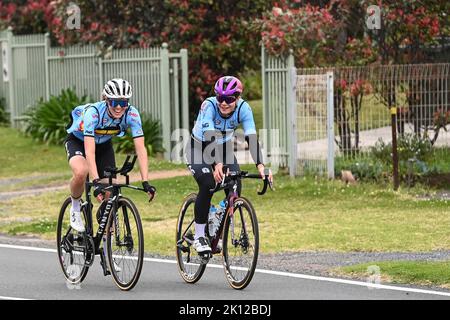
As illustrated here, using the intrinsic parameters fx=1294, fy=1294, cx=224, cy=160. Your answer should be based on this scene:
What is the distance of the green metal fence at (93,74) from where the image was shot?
952 inches

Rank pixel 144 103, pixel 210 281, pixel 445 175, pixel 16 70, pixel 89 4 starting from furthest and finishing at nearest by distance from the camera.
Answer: pixel 16 70 → pixel 89 4 → pixel 144 103 → pixel 445 175 → pixel 210 281

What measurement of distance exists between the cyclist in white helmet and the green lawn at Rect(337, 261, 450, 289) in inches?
95.1

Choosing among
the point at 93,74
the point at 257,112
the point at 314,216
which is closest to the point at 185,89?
the point at 93,74

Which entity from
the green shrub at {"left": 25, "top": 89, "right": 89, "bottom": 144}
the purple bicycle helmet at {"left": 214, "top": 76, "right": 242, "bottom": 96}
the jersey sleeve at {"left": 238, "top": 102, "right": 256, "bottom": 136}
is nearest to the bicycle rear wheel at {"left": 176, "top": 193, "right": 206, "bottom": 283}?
the jersey sleeve at {"left": 238, "top": 102, "right": 256, "bottom": 136}

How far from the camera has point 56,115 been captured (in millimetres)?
26375

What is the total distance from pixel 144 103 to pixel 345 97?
18.8ft

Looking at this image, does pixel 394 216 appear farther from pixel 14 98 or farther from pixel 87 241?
pixel 14 98

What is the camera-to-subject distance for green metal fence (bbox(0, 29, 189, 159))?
952 inches

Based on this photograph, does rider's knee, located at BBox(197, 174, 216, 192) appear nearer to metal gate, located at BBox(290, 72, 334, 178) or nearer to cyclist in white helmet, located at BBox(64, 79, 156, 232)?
cyclist in white helmet, located at BBox(64, 79, 156, 232)

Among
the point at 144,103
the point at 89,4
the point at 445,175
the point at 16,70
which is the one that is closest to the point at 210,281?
the point at 445,175

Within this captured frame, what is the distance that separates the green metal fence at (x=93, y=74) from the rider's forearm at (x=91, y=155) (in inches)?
497

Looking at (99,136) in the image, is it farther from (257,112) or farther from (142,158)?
(257,112)

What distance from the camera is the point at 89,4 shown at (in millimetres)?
26328

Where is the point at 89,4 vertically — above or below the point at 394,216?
above
